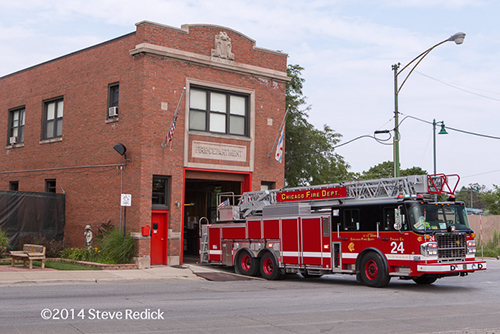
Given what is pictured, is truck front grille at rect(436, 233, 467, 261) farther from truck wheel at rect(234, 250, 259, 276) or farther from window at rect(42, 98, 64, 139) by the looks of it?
window at rect(42, 98, 64, 139)

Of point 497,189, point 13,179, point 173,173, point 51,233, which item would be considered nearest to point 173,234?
point 173,173

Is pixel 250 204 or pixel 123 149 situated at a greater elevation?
pixel 123 149

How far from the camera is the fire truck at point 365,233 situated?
15.8m

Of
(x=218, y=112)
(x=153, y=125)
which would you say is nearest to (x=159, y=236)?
(x=153, y=125)

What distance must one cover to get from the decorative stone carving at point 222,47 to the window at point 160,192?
5.74m

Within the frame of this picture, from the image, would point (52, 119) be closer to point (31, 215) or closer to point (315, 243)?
point (31, 215)

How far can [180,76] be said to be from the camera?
23.2m

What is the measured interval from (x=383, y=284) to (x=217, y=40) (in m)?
13.0

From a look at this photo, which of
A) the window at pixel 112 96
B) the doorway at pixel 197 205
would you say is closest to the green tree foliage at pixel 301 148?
the doorway at pixel 197 205

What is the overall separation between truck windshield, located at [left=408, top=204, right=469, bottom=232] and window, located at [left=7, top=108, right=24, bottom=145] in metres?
21.1

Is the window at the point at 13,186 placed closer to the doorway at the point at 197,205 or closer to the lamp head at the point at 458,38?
the doorway at the point at 197,205

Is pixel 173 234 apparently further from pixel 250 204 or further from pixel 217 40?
pixel 217 40

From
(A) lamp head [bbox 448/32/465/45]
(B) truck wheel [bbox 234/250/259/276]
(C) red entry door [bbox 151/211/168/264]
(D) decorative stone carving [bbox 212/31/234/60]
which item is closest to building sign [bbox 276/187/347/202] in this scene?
(B) truck wheel [bbox 234/250/259/276]

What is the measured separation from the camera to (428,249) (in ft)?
50.9
